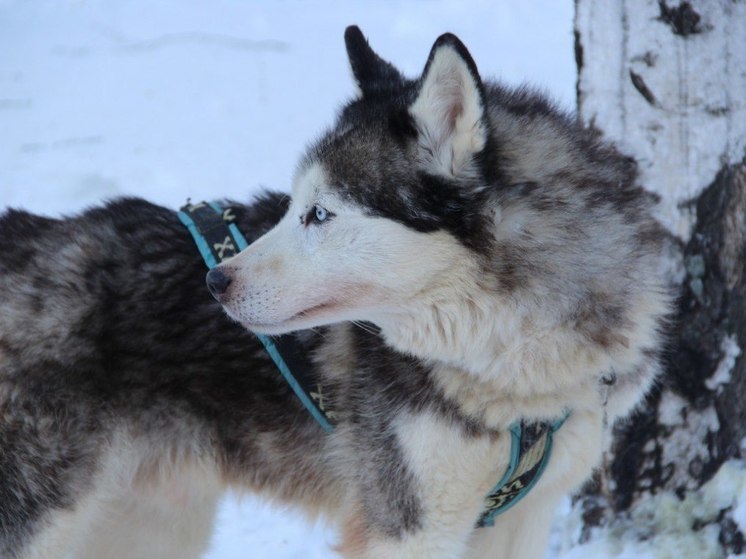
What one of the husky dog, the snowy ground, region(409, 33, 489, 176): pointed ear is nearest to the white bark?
the husky dog

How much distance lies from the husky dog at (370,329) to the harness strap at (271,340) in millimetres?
45

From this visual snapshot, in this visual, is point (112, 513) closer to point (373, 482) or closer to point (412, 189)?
point (373, 482)

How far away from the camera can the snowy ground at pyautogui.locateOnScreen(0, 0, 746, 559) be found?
784cm

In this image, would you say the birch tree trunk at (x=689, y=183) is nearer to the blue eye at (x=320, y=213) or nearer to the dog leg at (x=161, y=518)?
the blue eye at (x=320, y=213)

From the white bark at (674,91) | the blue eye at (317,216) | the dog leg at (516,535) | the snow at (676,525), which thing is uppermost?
the white bark at (674,91)

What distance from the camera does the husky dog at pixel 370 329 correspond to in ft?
9.37

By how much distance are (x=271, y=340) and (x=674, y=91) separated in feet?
6.11

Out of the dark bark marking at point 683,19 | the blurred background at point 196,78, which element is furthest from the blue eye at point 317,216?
the blurred background at point 196,78

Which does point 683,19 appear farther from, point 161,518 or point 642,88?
point 161,518

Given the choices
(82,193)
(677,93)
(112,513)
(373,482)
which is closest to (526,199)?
(373,482)

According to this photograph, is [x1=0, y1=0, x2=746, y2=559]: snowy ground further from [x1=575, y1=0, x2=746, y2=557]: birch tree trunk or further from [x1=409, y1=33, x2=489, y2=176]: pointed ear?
[x1=409, y1=33, x2=489, y2=176]: pointed ear

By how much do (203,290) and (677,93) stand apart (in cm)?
199

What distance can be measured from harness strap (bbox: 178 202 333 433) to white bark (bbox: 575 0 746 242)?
152 cm

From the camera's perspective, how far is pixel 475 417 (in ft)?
9.79
